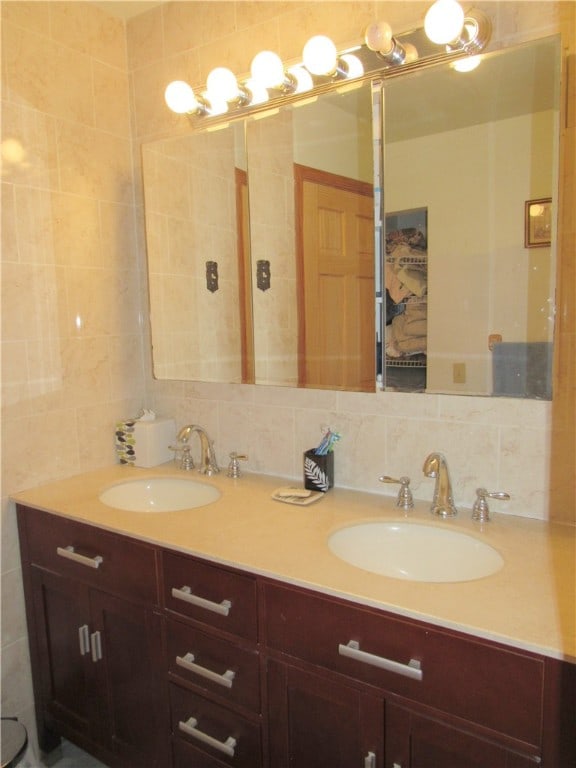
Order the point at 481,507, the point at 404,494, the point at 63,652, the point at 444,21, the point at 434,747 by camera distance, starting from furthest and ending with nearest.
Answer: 1. the point at 63,652
2. the point at 404,494
3. the point at 481,507
4. the point at 444,21
5. the point at 434,747

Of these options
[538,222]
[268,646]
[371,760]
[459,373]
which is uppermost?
[538,222]

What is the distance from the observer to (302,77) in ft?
5.08

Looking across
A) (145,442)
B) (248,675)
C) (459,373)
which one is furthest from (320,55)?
(248,675)

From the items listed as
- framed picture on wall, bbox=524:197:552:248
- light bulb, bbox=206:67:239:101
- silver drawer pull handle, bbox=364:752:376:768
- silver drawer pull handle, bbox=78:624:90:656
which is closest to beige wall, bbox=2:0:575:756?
light bulb, bbox=206:67:239:101

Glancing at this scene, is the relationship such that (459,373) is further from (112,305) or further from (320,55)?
(112,305)

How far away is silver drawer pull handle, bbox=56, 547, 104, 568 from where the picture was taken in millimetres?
1499

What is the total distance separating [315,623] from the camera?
110 cm

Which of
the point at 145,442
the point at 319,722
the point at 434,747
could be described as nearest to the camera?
the point at 434,747

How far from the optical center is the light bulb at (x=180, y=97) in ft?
5.55

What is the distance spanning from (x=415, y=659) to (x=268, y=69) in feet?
→ 4.83

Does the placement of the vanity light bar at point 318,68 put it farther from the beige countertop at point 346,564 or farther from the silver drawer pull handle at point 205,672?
the silver drawer pull handle at point 205,672

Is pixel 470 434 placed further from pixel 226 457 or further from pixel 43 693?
pixel 43 693

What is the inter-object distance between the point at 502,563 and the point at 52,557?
125cm

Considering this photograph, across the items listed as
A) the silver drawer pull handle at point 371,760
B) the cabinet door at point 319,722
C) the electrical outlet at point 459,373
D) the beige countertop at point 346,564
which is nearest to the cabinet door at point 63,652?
the beige countertop at point 346,564
